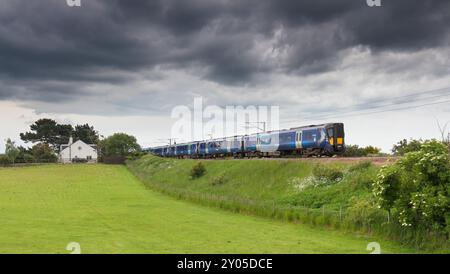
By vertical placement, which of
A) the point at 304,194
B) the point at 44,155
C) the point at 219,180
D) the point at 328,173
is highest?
the point at 44,155

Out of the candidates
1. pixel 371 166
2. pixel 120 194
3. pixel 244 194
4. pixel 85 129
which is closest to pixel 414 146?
pixel 371 166

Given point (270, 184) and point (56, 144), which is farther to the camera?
point (56, 144)

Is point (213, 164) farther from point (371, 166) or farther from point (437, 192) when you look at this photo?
point (437, 192)

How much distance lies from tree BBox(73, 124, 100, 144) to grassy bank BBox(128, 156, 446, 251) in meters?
134

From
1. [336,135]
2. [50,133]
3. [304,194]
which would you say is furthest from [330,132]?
[50,133]

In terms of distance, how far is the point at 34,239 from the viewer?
20.1 metres

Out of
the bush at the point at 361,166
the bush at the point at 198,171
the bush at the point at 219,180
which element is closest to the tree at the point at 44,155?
the bush at the point at 198,171

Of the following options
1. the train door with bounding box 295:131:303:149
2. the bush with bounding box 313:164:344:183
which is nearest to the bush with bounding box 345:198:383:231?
the bush with bounding box 313:164:344:183

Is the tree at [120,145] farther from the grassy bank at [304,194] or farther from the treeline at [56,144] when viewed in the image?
the grassy bank at [304,194]

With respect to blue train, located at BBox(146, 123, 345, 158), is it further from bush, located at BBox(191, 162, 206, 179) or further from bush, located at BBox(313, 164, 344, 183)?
bush, located at BBox(313, 164, 344, 183)

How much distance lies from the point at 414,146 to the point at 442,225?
10.3m

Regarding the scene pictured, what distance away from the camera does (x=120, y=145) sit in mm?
145500

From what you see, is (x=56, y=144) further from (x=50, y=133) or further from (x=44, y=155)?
(x=44, y=155)

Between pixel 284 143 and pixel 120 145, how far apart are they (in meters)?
100
